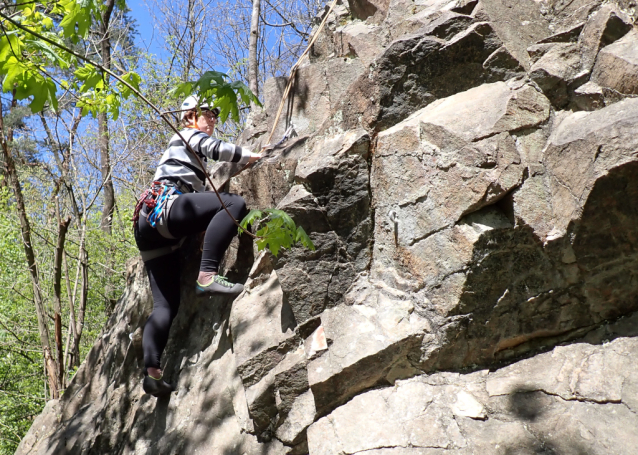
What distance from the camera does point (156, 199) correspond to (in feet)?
12.3

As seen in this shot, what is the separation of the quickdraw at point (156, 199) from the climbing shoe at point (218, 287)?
0.59 meters

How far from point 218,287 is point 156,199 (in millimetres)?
800

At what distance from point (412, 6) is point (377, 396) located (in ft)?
10.7

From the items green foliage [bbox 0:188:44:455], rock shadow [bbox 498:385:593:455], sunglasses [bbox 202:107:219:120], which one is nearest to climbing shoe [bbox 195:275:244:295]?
sunglasses [bbox 202:107:219:120]

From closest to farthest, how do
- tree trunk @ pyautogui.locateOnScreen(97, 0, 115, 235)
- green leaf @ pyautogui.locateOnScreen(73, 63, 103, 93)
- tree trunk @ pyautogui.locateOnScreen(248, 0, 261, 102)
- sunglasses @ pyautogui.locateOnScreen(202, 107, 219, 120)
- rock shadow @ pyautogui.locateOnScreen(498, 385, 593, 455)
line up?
rock shadow @ pyautogui.locateOnScreen(498, 385, 593, 455), green leaf @ pyautogui.locateOnScreen(73, 63, 103, 93), sunglasses @ pyautogui.locateOnScreen(202, 107, 219, 120), tree trunk @ pyautogui.locateOnScreen(248, 0, 261, 102), tree trunk @ pyautogui.locateOnScreen(97, 0, 115, 235)

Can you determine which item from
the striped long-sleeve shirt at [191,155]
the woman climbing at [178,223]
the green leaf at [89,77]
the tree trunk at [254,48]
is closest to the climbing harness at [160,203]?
the woman climbing at [178,223]

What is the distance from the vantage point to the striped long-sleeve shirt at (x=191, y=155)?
3.81m

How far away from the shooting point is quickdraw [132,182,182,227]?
3699 mm

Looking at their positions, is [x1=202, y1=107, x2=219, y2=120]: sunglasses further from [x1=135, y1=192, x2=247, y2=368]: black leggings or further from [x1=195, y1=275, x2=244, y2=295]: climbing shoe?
[x1=195, y1=275, x2=244, y2=295]: climbing shoe

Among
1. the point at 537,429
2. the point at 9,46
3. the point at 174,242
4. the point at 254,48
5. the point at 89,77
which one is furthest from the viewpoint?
the point at 254,48

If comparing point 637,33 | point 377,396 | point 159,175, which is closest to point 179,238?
point 159,175

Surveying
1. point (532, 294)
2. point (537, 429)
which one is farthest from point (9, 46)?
point (537, 429)

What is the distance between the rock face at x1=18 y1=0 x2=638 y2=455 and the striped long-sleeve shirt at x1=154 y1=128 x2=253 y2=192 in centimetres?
43

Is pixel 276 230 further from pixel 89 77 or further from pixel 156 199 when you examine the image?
pixel 89 77
